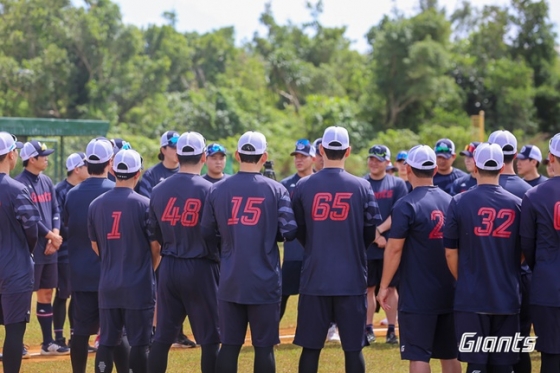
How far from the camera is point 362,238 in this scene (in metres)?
7.83

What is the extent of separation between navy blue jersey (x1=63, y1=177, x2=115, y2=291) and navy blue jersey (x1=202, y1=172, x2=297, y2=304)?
1779 mm

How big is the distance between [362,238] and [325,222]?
1.33 ft

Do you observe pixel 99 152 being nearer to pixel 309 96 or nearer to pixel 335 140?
pixel 335 140

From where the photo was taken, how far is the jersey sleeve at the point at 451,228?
24.2 feet

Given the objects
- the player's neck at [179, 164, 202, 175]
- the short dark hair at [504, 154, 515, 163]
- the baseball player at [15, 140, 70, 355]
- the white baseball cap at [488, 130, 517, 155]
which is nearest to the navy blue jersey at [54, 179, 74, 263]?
the baseball player at [15, 140, 70, 355]

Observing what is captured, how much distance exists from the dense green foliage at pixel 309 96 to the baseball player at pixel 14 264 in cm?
2598

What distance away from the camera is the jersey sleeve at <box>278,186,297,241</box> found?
7.60 meters

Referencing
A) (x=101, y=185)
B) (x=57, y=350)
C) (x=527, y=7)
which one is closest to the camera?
(x=101, y=185)

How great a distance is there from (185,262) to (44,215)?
3199 mm

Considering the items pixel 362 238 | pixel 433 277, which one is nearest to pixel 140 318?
pixel 362 238

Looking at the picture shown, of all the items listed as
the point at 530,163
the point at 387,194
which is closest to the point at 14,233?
the point at 387,194

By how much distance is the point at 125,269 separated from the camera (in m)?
8.05

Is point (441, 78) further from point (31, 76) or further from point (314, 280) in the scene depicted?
point (314, 280)

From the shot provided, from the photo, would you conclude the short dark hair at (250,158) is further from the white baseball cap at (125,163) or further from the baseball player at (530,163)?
the baseball player at (530,163)
